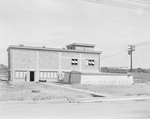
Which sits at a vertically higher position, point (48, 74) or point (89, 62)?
point (89, 62)

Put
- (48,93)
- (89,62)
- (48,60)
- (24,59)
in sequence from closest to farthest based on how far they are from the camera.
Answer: (48,93) → (24,59) → (48,60) → (89,62)

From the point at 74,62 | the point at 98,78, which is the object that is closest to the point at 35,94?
the point at 98,78

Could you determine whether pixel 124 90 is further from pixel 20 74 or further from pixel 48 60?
pixel 20 74

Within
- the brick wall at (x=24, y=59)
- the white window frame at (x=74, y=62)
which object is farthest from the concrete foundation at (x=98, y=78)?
the brick wall at (x=24, y=59)

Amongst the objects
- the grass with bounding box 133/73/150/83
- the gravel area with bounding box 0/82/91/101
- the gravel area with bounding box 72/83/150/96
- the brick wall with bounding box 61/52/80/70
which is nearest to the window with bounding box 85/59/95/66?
the brick wall with bounding box 61/52/80/70

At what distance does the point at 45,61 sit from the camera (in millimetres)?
44000

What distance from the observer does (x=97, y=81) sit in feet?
123

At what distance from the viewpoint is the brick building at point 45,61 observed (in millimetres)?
41281

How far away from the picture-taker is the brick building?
135ft

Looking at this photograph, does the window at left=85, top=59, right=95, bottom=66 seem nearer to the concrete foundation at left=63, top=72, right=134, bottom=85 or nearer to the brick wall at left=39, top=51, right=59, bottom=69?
the brick wall at left=39, top=51, right=59, bottom=69

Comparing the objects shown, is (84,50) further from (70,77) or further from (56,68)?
(70,77)

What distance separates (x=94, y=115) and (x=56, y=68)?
118 feet

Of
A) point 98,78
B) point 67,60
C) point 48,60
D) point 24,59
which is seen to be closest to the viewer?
point 98,78

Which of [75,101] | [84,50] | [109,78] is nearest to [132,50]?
[84,50]
